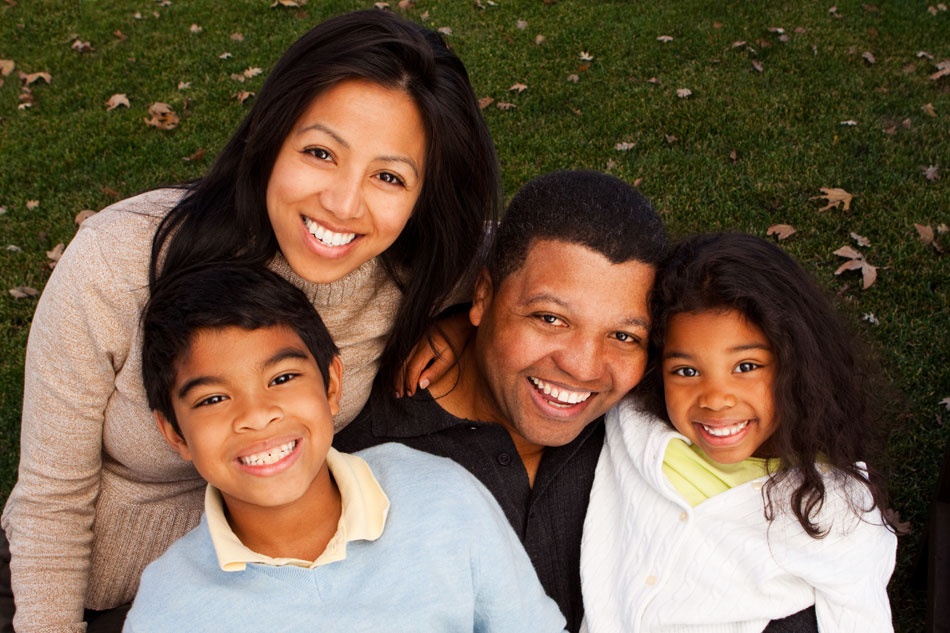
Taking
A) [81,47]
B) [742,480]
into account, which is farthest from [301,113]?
[81,47]

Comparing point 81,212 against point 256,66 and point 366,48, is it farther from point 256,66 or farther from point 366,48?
point 366,48

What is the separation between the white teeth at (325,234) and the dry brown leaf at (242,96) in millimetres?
4961

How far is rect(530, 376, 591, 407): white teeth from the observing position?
275 cm

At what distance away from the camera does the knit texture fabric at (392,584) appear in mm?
2264

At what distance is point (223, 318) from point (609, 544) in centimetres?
149

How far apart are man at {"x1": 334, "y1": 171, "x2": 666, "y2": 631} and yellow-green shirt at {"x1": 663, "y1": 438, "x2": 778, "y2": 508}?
291 millimetres

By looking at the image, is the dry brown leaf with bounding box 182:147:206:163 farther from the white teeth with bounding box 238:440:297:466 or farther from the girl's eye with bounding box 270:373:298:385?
the white teeth with bounding box 238:440:297:466

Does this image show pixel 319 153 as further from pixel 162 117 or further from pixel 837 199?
pixel 162 117

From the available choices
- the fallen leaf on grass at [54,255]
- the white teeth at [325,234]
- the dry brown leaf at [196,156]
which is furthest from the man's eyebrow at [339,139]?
the dry brown leaf at [196,156]

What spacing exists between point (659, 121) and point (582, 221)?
438 centimetres

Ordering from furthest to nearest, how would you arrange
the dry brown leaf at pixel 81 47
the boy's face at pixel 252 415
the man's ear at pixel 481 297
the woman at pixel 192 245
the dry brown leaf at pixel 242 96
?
1. the dry brown leaf at pixel 81 47
2. the dry brown leaf at pixel 242 96
3. the man's ear at pixel 481 297
4. the woman at pixel 192 245
5. the boy's face at pixel 252 415

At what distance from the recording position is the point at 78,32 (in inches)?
323

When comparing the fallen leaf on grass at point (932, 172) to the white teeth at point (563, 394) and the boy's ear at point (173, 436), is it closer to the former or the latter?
the white teeth at point (563, 394)

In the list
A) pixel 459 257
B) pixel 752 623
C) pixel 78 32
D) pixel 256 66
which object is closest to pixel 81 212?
pixel 256 66
